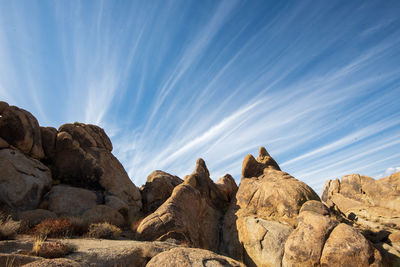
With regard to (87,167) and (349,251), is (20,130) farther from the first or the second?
(349,251)

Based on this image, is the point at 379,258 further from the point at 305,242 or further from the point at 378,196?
the point at 378,196

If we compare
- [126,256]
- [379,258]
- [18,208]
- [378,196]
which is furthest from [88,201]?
[378,196]

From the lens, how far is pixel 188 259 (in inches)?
320

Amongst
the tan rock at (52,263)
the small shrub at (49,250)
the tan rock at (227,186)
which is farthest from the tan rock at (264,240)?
the tan rock at (52,263)

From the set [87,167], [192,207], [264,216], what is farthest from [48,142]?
[264,216]

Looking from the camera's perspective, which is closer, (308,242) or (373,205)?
(308,242)

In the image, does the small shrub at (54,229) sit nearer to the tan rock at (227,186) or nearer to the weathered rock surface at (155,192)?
the weathered rock surface at (155,192)

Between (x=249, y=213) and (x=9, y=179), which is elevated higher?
(x=9, y=179)

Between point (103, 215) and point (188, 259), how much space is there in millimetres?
12276

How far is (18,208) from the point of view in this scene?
15742 mm

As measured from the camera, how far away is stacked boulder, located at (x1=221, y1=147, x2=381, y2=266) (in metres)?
12.7

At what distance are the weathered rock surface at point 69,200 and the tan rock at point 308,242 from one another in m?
16.4

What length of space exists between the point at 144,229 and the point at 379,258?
14.1 metres

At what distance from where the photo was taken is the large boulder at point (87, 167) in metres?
22.6
